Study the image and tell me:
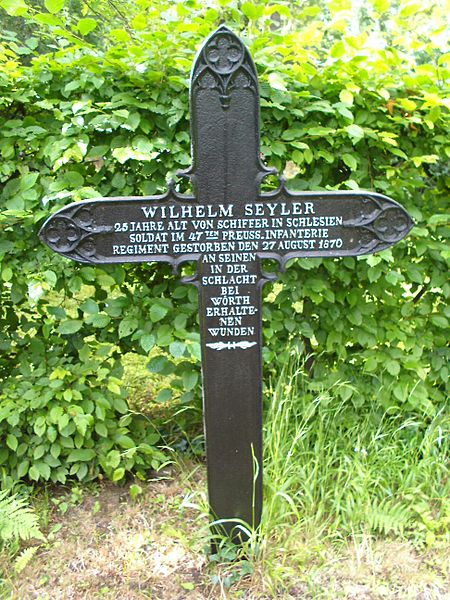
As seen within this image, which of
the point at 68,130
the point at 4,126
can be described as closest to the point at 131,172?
the point at 68,130

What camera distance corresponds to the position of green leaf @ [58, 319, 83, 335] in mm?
2760

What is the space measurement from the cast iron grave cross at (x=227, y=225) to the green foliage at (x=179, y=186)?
1.32 feet

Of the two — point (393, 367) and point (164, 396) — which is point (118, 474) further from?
point (393, 367)

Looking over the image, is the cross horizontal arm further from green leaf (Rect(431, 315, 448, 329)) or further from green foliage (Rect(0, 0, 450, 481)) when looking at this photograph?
green leaf (Rect(431, 315, 448, 329))

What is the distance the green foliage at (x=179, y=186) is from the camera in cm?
252

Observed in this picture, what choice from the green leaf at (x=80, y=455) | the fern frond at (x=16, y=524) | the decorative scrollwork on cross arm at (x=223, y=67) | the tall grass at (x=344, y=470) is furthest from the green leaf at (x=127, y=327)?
the decorative scrollwork on cross arm at (x=223, y=67)

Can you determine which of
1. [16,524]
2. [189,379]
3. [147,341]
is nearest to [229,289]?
[147,341]

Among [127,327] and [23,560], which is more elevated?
[127,327]

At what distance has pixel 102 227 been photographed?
212 cm

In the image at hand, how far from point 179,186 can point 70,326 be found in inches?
33.6

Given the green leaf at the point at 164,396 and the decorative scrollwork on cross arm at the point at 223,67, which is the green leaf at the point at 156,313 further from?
the decorative scrollwork on cross arm at the point at 223,67

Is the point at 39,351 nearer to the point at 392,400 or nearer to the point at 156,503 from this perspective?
the point at 156,503

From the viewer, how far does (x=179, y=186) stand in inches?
109

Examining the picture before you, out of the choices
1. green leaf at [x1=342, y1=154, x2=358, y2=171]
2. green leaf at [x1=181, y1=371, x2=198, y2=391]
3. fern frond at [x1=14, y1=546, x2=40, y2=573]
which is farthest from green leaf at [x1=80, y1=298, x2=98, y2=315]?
green leaf at [x1=342, y1=154, x2=358, y2=171]
